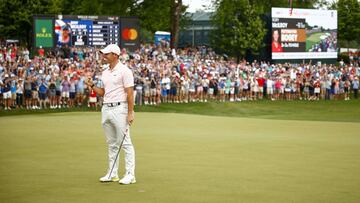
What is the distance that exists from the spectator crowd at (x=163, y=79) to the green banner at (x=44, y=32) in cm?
50

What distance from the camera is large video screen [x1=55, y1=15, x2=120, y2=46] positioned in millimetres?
37312

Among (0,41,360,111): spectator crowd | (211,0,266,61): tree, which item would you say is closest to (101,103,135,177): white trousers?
(0,41,360,111): spectator crowd

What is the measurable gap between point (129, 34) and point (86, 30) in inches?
118

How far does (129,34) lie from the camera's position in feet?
131

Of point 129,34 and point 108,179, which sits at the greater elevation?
point 129,34

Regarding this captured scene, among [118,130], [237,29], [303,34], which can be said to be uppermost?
[237,29]

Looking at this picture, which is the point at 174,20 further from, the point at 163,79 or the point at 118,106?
the point at 118,106

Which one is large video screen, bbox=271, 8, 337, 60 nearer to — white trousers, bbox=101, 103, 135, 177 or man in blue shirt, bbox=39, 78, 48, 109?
man in blue shirt, bbox=39, 78, 48, 109

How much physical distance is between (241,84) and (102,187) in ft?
108

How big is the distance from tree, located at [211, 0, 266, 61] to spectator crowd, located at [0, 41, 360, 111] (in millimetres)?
4457

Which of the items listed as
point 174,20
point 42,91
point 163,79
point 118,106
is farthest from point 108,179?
point 174,20

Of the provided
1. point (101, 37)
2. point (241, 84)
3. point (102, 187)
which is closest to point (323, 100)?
point (241, 84)

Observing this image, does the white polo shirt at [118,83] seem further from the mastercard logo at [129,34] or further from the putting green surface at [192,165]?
the mastercard logo at [129,34]

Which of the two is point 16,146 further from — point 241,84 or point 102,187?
point 241,84
